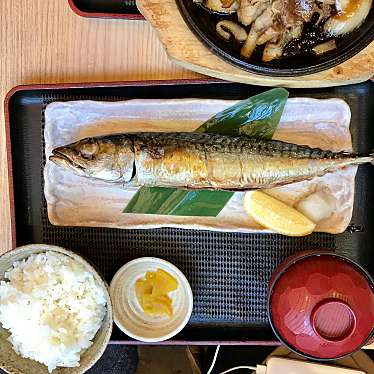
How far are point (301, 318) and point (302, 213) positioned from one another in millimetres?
336

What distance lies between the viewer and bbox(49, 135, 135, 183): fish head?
1809mm

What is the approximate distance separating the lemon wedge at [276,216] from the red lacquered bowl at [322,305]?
0.09 metres

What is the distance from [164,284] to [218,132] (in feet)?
1.61

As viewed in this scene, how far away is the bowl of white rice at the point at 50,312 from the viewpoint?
187cm

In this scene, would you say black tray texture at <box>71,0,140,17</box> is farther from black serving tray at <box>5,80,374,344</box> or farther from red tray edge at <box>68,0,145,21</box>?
black serving tray at <box>5,80,374,344</box>

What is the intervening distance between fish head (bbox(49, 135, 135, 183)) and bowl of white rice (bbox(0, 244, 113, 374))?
0.24 m

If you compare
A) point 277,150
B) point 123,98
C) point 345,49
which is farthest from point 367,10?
point 123,98

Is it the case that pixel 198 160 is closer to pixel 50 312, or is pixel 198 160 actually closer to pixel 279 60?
pixel 279 60

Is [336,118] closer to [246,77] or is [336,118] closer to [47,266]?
[246,77]

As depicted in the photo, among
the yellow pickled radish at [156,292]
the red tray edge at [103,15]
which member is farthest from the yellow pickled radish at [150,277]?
the red tray edge at [103,15]

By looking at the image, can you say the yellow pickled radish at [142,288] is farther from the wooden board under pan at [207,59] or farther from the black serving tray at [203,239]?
the wooden board under pan at [207,59]

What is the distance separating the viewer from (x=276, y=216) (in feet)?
6.32

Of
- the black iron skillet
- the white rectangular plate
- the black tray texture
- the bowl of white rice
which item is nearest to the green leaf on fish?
the white rectangular plate

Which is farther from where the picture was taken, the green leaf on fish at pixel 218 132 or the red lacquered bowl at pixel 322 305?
the green leaf on fish at pixel 218 132
